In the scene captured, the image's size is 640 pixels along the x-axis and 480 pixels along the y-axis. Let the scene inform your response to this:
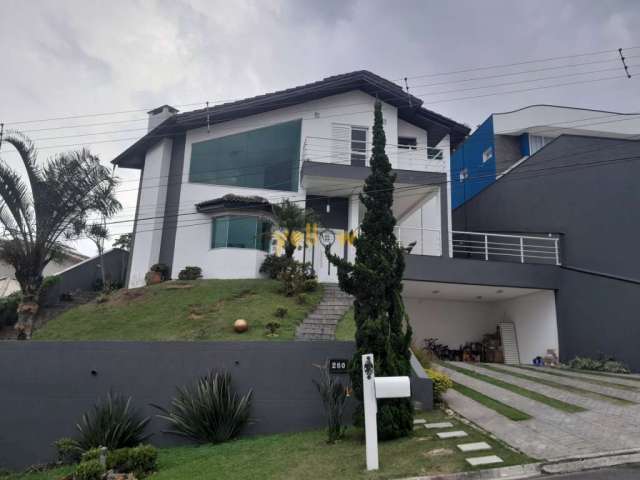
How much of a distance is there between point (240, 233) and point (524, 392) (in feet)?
35.2

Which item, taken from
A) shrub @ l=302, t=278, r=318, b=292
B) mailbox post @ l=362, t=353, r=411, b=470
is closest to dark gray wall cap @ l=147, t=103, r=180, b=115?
shrub @ l=302, t=278, r=318, b=292

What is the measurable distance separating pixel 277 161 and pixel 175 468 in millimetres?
12707

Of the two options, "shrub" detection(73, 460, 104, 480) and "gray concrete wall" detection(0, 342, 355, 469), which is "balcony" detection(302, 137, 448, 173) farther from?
"shrub" detection(73, 460, 104, 480)

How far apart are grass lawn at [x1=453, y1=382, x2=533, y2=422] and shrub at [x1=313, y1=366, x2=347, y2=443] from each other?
2713 mm

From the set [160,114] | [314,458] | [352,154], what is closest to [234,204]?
[352,154]

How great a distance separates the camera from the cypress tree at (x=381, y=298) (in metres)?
7.34

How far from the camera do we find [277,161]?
59.7ft

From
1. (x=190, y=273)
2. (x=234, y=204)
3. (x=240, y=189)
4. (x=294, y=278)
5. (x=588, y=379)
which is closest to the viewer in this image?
(x=588, y=379)

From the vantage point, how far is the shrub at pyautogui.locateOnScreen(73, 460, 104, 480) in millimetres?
6949

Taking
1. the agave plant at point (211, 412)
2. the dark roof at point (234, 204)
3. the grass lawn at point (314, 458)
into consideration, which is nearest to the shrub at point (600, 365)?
the grass lawn at point (314, 458)

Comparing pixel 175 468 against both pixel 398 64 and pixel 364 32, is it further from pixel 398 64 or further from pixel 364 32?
pixel 398 64

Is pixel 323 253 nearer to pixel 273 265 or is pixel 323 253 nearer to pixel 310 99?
pixel 273 265

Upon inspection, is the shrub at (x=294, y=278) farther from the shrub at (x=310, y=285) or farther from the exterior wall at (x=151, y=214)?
the exterior wall at (x=151, y=214)

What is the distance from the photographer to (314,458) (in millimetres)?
6910
